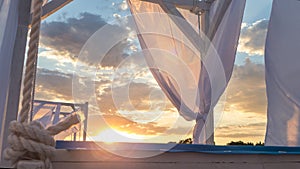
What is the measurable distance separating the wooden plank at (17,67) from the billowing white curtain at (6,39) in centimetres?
4

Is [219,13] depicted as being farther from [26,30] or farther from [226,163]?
[226,163]

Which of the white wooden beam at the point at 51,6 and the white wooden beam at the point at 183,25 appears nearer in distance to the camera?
the white wooden beam at the point at 51,6

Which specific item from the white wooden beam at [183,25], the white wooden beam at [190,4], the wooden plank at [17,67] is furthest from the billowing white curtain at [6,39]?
the white wooden beam at [190,4]

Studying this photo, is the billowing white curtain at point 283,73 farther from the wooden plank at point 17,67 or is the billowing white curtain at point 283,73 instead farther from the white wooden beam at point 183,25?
the wooden plank at point 17,67

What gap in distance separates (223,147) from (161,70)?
2538 mm

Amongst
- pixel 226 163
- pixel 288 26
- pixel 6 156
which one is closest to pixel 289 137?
pixel 288 26

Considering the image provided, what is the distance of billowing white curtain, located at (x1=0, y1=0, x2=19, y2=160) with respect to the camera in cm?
210

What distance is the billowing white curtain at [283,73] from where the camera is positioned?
2115 mm

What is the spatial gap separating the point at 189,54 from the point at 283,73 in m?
1.39

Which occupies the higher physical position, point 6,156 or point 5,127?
Answer: point 5,127

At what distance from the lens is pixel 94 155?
73cm

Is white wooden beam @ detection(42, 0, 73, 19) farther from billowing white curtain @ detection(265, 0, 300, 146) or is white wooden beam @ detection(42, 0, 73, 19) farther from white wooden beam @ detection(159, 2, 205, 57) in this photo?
billowing white curtain @ detection(265, 0, 300, 146)

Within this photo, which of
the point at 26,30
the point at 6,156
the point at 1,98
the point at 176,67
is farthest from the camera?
the point at 176,67

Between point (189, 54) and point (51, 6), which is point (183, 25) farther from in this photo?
point (51, 6)
